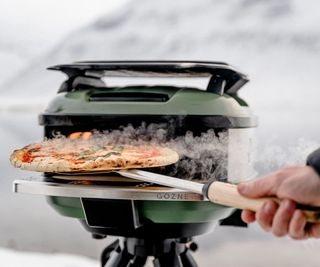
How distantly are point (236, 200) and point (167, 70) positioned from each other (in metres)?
0.71

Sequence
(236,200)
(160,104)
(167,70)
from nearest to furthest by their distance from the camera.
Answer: (236,200)
(160,104)
(167,70)

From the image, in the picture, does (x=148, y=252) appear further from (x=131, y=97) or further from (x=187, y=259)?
(x=131, y=97)

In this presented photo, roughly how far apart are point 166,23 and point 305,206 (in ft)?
5.52

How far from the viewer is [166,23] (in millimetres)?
2494

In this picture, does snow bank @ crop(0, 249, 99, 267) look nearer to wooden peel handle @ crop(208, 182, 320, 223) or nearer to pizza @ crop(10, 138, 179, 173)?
pizza @ crop(10, 138, 179, 173)

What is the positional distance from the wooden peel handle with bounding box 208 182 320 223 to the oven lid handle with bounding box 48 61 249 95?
0.52 m

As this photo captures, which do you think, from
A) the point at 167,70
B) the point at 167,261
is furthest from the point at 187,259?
the point at 167,70

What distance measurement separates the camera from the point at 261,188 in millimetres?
986

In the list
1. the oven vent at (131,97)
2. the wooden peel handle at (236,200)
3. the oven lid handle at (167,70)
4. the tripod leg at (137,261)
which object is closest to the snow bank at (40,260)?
the tripod leg at (137,261)

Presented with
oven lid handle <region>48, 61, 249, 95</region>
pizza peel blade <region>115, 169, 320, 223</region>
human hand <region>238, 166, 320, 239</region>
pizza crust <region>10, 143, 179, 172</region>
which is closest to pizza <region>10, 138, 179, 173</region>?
pizza crust <region>10, 143, 179, 172</region>

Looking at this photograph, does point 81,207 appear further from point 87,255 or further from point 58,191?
point 87,255

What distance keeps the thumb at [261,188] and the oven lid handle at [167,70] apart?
0.60 meters

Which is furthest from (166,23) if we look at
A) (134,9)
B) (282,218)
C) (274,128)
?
(282,218)

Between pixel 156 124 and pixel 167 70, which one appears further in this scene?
pixel 167 70
